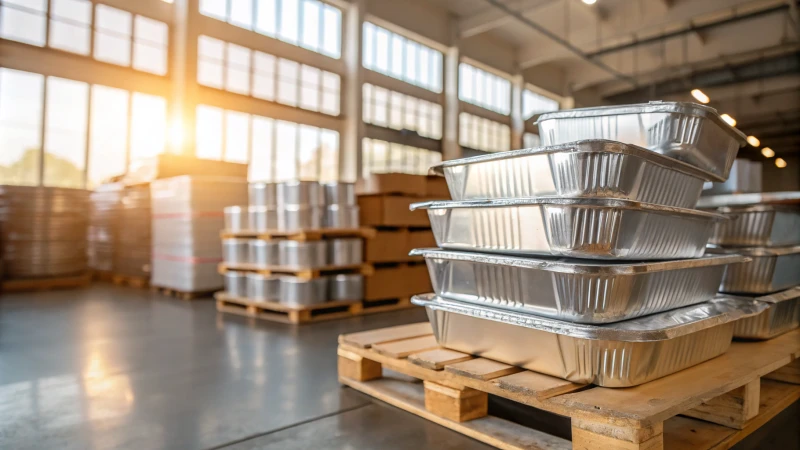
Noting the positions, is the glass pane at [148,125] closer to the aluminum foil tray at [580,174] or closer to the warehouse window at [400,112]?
the warehouse window at [400,112]

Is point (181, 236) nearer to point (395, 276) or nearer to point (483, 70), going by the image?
point (395, 276)

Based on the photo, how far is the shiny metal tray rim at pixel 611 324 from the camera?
1728mm

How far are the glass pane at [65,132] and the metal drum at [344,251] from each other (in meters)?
6.96

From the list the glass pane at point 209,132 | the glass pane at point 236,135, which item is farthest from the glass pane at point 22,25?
the glass pane at point 236,135

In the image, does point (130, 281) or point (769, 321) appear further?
point (130, 281)

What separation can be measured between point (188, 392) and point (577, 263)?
2130 mm

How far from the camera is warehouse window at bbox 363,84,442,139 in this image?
14695 millimetres

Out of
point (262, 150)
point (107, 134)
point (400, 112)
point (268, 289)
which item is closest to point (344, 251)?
point (268, 289)

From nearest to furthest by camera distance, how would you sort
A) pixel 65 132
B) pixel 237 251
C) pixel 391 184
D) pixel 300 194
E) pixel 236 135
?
pixel 300 194 < pixel 237 251 < pixel 391 184 < pixel 65 132 < pixel 236 135

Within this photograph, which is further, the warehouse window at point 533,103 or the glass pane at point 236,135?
the warehouse window at point 533,103

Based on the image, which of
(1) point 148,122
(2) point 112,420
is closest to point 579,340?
(2) point 112,420

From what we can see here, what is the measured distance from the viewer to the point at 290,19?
503 inches

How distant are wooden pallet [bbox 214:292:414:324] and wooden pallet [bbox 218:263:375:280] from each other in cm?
33

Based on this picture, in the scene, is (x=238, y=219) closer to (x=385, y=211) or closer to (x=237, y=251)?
(x=237, y=251)
